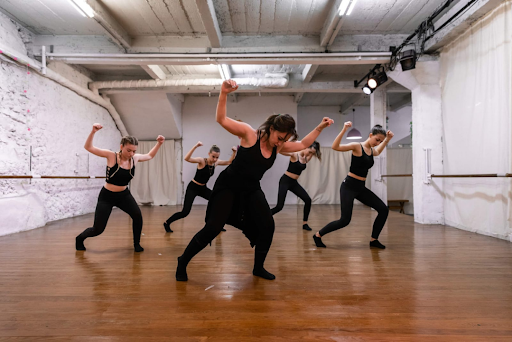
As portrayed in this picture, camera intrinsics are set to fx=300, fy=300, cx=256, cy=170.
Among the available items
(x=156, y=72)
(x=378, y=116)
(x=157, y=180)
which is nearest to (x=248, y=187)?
(x=156, y=72)

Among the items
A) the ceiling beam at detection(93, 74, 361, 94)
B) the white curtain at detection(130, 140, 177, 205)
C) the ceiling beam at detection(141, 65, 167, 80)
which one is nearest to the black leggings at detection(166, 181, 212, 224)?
the ceiling beam at detection(141, 65, 167, 80)

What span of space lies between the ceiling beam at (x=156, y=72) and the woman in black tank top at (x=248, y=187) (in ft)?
18.0

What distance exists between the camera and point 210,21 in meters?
4.52

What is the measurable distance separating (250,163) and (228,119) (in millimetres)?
352

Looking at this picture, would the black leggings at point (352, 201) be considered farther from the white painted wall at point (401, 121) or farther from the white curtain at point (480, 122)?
the white painted wall at point (401, 121)

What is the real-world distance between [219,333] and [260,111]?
29.7ft

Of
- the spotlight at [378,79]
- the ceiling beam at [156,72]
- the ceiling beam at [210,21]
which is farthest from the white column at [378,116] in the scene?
the ceiling beam at [156,72]

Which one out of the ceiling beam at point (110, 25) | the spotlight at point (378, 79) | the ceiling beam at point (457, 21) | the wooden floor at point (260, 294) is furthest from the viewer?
the spotlight at point (378, 79)

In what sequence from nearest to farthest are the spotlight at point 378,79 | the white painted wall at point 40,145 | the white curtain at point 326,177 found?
the white painted wall at point 40,145 < the spotlight at point 378,79 < the white curtain at point 326,177

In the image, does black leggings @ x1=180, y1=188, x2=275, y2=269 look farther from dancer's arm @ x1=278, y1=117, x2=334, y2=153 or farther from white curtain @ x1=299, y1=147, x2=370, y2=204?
white curtain @ x1=299, y1=147, x2=370, y2=204

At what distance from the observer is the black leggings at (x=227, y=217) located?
7.28 ft

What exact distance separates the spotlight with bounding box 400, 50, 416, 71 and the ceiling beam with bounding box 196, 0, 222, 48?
3183mm

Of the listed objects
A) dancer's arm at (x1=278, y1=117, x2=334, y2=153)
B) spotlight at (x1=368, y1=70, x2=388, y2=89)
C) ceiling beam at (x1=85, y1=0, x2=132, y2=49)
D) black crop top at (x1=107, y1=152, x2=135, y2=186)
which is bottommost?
black crop top at (x1=107, y1=152, x2=135, y2=186)

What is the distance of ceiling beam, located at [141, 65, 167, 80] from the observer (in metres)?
6.82
